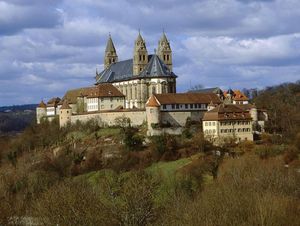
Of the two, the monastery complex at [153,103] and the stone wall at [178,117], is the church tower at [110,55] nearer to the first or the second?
the monastery complex at [153,103]

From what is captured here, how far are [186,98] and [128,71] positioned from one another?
57.9 ft

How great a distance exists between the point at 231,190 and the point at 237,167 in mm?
18625

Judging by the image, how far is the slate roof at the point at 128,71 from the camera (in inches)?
4119

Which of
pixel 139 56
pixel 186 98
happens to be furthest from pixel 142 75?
pixel 186 98

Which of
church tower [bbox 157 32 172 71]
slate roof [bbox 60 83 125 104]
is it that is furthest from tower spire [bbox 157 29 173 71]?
slate roof [bbox 60 83 125 104]

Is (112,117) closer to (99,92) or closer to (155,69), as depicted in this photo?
(99,92)

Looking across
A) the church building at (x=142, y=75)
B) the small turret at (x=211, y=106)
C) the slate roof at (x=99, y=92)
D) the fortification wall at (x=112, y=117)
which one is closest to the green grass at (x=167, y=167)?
the fortification wall at (x=112, y=117)

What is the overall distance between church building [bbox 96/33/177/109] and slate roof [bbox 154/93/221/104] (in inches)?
267

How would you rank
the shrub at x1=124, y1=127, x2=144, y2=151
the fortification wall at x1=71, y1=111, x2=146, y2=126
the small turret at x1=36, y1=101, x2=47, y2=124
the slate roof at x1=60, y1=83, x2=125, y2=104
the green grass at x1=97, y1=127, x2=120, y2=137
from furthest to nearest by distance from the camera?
1. the small turret at x1=36, y1=101, x2=47, y2=124
2. the slate roof at x1=60, y1=83, x2=125, y2=104
3. the fortification wall at x1=71, y1=111, x2=146, y2=126
4. the green grass at x1=97, y1=127, x2=120, y2=137
5. the shrub at x1=124, y1=127, x2=144, y2=151

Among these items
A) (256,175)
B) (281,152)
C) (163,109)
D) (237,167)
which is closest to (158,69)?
(163,109)

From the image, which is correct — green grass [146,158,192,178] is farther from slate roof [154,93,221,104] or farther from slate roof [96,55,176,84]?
slate roof [96,55,176,84]

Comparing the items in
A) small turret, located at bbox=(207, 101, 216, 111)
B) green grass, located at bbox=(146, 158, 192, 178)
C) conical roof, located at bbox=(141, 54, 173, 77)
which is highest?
conical roof, located at bbox=(141, 54, 173, 77)

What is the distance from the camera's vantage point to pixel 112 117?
319 feet

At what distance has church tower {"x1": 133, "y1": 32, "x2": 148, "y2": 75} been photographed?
10762 centimetres
